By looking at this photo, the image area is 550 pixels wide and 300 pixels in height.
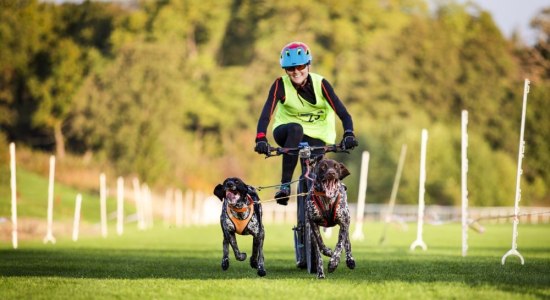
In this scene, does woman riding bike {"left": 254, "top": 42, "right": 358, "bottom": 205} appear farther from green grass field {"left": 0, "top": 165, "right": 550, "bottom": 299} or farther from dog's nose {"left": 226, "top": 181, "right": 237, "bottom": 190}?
green grass field {"left": 0, "top": 165, "right": 550, "bottom": 299}

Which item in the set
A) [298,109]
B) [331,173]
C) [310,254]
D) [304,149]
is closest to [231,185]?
[304,149]

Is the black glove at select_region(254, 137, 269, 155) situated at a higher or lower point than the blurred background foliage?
lower

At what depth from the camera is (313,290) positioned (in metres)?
11.3

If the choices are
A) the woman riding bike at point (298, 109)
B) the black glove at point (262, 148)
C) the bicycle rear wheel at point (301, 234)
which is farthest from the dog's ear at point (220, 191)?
the bicycle rear wheel at point (301, 234)

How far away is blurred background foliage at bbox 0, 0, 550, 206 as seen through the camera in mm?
73250

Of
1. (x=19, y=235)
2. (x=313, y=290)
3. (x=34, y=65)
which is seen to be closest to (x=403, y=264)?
(x=313, y=290)

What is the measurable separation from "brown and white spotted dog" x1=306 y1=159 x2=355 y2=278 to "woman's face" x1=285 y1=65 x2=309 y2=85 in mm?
1483

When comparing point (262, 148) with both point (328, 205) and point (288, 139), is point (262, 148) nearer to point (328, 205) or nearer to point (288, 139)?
point (288, 139)

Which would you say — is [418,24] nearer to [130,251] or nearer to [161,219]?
[161,219]

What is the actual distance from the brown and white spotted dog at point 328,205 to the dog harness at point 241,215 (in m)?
0.91

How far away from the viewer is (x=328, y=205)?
12.9m

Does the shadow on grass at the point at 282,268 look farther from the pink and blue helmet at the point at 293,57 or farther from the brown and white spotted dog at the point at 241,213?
the pink and blue helmet at the point at 293,57

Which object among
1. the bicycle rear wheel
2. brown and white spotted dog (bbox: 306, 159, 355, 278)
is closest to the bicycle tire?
brown and white spotted dog (bbox: 306, 159, 355, 278)

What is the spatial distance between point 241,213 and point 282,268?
6.41 feet
